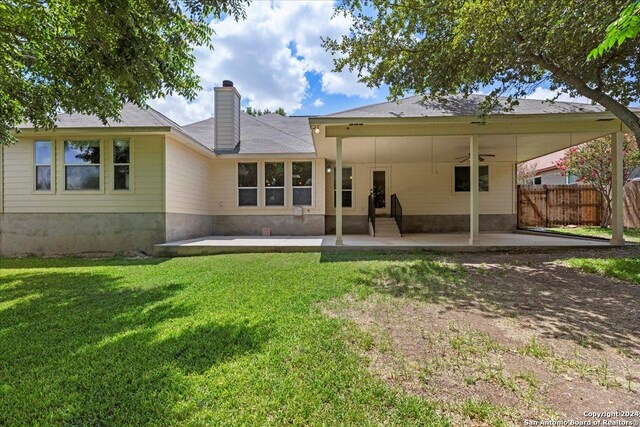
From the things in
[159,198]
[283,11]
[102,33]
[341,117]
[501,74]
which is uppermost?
[283,11]

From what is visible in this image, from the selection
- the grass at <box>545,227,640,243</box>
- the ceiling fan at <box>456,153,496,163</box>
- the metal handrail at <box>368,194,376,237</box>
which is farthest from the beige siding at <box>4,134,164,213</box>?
the grass at <box>545,227,640,243</box>

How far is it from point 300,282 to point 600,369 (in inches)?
150

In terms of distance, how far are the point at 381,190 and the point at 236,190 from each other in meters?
5.90

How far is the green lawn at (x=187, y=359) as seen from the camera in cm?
203

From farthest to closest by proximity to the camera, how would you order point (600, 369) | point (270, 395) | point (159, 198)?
point (159, 198), point (600, 369), point (270, 395)

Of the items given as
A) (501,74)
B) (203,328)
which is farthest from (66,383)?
(501,74)

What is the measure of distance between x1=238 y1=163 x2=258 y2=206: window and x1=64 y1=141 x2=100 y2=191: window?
4.49 m

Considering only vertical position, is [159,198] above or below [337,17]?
below

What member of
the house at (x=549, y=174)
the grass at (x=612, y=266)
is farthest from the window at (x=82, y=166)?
the house at (x=549, y=174)

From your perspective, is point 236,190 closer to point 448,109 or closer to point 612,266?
point 448,109

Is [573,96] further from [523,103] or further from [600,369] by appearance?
→ [600,369]

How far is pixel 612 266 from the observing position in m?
5.97

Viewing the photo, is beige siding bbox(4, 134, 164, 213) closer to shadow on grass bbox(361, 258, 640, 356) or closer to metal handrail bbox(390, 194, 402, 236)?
shadow on grass bbox(361, 258, 640, 356)

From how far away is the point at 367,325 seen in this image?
3.50 meters
